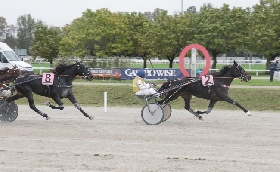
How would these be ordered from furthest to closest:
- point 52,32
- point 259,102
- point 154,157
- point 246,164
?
point 52,32 < point 259,102 < point 154,157 < point 246,164

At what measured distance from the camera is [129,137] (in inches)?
435

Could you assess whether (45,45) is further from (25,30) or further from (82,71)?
(25,30)

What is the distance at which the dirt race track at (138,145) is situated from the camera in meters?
8.01

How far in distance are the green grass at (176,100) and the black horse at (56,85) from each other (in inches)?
264

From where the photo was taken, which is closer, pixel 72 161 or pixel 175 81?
pixel 72 161

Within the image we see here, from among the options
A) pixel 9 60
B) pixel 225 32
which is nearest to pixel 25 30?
pixel 225 32

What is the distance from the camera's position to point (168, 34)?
1629 inches

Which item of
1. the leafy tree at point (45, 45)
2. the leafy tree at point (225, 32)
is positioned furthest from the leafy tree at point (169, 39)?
the leafy tree at point (45, 45)

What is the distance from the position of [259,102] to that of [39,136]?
11627 mm

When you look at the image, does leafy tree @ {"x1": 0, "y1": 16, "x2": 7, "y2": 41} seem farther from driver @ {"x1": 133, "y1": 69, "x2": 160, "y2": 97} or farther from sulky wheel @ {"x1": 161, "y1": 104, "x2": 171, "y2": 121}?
Answer: driver @ {"x1": 133, "y1": 69, "x2": 160, "y2": 97}

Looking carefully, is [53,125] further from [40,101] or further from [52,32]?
[52,32]

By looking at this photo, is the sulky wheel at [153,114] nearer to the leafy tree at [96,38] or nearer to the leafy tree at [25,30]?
the leafy tree at [96,38]

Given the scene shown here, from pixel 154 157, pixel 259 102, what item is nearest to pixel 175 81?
pixel 154 157

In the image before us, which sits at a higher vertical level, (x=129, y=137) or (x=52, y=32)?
(x=52, y=32)
